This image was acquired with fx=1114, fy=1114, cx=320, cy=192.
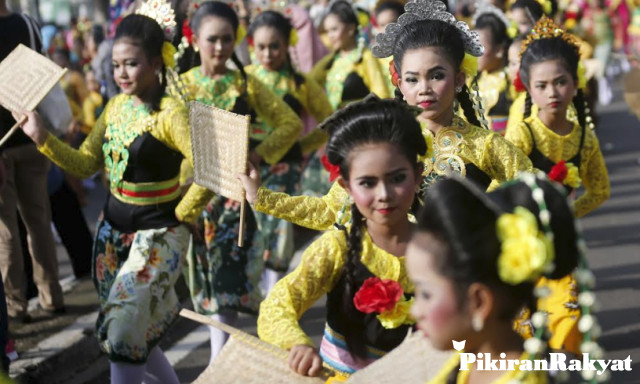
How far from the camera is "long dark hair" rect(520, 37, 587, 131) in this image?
579 centimetres

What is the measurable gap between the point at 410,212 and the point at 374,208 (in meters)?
0.54

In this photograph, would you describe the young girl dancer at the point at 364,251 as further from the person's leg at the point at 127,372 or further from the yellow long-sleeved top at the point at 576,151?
the yellow long-sleeved top at the point at 576,151

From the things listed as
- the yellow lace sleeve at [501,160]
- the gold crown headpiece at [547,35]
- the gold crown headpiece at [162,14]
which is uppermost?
the gold crown headpiece at [162,14]

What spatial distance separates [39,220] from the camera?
22.7 feet

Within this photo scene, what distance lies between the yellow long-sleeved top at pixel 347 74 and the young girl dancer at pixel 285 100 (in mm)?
1160

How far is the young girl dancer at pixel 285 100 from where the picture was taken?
7160 mm

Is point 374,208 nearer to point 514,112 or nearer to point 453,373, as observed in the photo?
point 453,373

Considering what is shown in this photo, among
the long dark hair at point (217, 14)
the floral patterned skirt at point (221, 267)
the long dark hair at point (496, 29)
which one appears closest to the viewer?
the floral patterned skirt at point (221, 267)

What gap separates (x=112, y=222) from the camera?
17.0 ft

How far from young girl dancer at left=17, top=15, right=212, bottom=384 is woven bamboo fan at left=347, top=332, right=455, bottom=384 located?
83.3 inches

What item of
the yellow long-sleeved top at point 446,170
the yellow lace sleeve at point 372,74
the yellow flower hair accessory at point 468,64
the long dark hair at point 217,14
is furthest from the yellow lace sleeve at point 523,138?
the yellow lace sleeve at point 372,74

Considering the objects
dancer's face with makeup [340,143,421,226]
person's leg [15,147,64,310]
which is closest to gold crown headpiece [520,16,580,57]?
dancer's face with makeup [340,143,421,226]

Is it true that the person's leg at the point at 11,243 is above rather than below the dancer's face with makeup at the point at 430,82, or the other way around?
below

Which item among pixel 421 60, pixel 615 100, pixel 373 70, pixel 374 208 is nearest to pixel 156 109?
pixel 421 60
